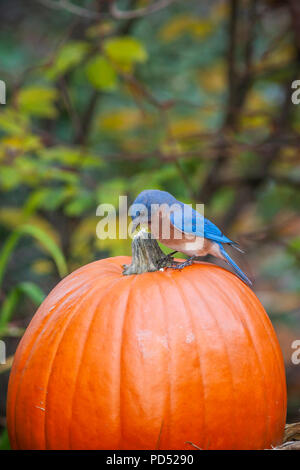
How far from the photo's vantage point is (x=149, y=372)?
122 centimetres

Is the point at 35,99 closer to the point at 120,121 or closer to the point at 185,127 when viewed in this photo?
the point at 120,121

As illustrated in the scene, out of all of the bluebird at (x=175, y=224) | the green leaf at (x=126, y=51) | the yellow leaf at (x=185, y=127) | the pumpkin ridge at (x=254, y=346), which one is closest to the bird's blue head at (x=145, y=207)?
the bluebird at (x=175, y=224)

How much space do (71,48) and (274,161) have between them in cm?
147

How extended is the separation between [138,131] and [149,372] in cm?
323

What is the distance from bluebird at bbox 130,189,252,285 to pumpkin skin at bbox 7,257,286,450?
141 millimetres

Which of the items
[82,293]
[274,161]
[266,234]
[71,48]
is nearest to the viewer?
[82,293]

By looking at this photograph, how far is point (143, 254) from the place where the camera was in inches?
56.7

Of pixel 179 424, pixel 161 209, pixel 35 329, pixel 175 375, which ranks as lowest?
pixel 179 424

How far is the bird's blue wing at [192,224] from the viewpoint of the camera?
146cm

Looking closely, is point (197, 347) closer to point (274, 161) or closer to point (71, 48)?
point (71, 48)

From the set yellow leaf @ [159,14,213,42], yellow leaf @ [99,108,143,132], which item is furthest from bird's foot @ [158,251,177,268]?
yellow leaf @ [159,14,213,42]

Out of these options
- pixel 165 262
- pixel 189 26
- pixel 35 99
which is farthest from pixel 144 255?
pixel 189 26

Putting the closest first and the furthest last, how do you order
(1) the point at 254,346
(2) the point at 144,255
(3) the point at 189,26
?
(1) the point at 254,346 < (2) the point at 144,255 < (3) the point at 189,26

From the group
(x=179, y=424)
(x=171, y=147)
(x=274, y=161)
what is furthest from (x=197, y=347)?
(x=274, y=161)
